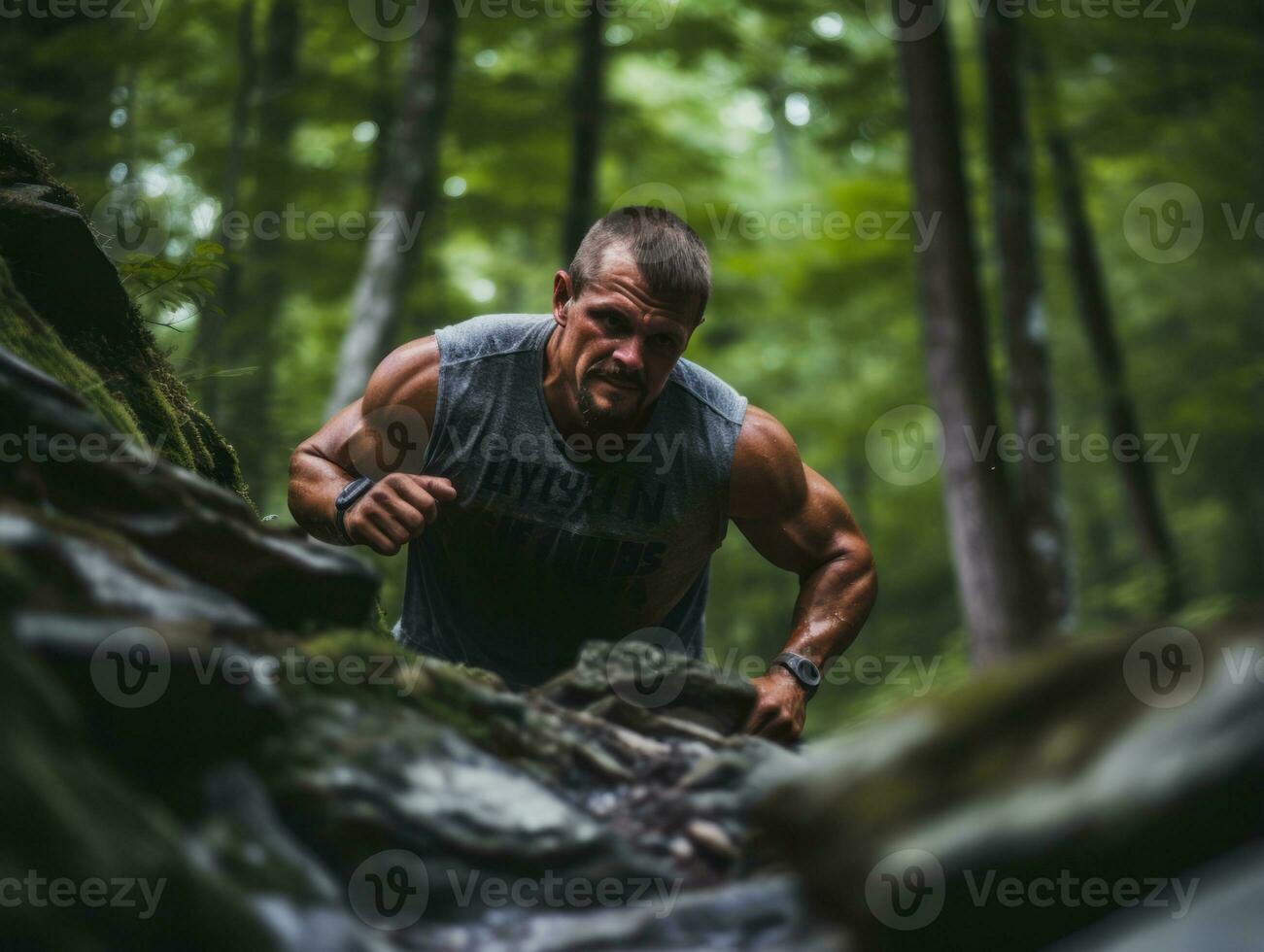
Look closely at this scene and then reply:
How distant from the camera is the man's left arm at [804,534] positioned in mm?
3979

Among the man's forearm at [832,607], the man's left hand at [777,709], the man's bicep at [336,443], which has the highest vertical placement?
the man's bicep at [336,443]

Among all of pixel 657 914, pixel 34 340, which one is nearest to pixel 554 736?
pixel 657 914

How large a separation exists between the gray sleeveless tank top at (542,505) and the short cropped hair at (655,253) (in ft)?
1.20

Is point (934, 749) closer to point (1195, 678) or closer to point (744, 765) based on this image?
point (1195, 678)

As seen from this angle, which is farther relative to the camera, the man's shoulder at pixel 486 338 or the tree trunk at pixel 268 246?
the tree trunk at pixel 268 246

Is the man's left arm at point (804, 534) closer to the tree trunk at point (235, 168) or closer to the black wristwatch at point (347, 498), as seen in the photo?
the black wristwatch at point (347, 498)

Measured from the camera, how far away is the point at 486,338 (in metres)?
4.12

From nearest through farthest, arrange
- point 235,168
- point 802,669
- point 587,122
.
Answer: point 802,669 → point 235,168 → point 587,122

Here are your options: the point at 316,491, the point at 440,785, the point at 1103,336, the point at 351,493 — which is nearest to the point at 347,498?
the point at 351,493

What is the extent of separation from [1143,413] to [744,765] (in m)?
12.9

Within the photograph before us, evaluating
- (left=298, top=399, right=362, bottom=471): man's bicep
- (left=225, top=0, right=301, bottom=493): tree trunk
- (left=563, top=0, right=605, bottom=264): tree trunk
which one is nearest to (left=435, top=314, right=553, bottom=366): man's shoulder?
(left=298, top=399, right=362, bottom=471): man's bicep

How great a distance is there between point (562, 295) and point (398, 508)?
4.16 feet

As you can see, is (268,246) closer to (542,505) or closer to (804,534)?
(542,505)

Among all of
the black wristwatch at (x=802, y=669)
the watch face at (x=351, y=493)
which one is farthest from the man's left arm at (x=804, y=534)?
A: the watch face at (x=351, y=493)
